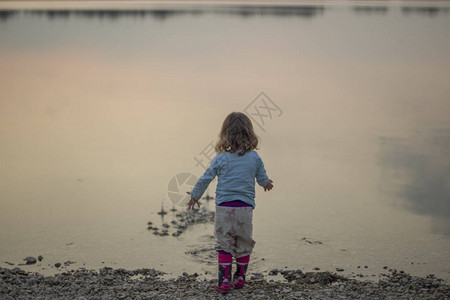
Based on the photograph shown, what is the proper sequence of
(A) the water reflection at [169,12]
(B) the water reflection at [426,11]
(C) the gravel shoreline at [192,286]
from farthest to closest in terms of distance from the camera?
(A) the water reflection at [169,12] < (B) the water reflection at [426,11] < (C) the gravel shoreline at [192,286]

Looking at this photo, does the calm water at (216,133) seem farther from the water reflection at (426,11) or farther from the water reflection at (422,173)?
the water reflection at (426,11)

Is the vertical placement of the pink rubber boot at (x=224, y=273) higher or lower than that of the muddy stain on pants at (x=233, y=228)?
lower

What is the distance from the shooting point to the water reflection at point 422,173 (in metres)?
7.79

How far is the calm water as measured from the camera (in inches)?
267

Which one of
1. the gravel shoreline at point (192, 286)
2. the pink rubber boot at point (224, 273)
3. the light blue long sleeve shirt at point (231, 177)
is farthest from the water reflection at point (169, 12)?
the pink rubber boot at point (224, 273)

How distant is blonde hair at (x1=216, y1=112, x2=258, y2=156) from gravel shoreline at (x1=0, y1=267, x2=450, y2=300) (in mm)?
1166

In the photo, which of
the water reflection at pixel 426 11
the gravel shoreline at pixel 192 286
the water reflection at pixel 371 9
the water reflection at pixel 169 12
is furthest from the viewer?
the water reflection at pixel 371 9

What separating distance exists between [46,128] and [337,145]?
515 centimetres

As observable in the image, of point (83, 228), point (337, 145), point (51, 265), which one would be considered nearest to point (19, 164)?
point (83, 228)

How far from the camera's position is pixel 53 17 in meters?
24.2

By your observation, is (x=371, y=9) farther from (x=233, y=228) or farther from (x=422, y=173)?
(x=233, y=228)

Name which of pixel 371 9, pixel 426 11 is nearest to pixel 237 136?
pixel 426 11

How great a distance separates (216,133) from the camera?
10539 mm

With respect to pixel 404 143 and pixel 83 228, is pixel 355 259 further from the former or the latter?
pixel 404 143
